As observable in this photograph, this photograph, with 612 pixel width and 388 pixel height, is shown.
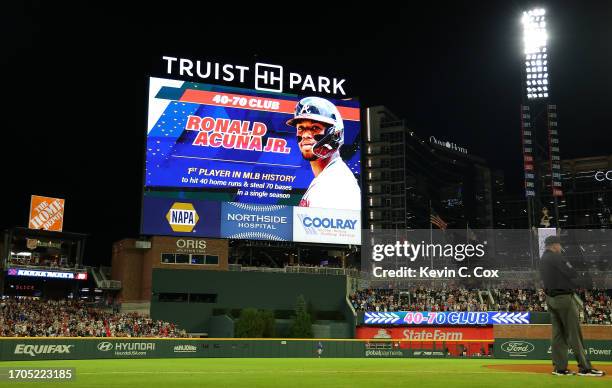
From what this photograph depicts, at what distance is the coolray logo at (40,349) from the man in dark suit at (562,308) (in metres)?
25.1

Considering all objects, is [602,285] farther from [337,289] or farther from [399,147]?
[399,147]

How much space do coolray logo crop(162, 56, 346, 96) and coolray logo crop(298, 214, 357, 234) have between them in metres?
10.3

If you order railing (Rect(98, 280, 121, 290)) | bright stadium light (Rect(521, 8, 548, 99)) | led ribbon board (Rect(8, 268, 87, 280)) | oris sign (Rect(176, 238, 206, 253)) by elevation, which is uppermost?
bright stadium light (Rect(521, 8, 548, 99))

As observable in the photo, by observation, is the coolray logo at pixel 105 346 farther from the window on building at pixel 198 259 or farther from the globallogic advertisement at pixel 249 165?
the window on building at pixel 198 259

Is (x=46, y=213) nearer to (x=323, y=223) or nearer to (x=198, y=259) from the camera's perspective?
(x=198, y=259)

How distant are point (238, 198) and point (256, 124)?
5.60m

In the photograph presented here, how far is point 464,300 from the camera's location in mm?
46875

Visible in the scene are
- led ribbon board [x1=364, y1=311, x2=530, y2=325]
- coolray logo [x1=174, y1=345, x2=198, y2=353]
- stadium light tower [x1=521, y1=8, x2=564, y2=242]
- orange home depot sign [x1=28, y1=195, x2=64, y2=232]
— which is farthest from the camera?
stadium light tower [x1=521, y1=8, x2=564, y2=242]

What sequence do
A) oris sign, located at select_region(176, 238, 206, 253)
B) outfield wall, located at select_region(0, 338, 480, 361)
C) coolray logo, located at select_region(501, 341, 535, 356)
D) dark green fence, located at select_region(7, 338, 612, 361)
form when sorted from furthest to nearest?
oris sign, located at select_region(176, 238, 206, 253)
coolray logo, located at select_region(501, 341, 535, 356)
dark green fence, located at select_region(7, 338, 612, 361)
outfield wall, located at select_region(0, 338, 480, 361)

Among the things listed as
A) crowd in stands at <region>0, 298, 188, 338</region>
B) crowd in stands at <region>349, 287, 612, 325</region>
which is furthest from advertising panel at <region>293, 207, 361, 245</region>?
crowd in stands at <region>0, 298, 188, 338</region>

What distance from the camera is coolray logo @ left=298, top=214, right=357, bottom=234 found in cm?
4587

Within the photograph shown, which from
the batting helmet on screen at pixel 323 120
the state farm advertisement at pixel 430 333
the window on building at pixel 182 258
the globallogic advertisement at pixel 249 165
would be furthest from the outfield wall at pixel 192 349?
the batting helmet on screen at pixel 323 120

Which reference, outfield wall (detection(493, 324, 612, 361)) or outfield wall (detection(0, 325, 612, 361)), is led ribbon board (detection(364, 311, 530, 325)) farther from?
outfield wall (detection(493, 324, 612, 361))

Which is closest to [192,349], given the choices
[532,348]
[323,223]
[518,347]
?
[323,223]
